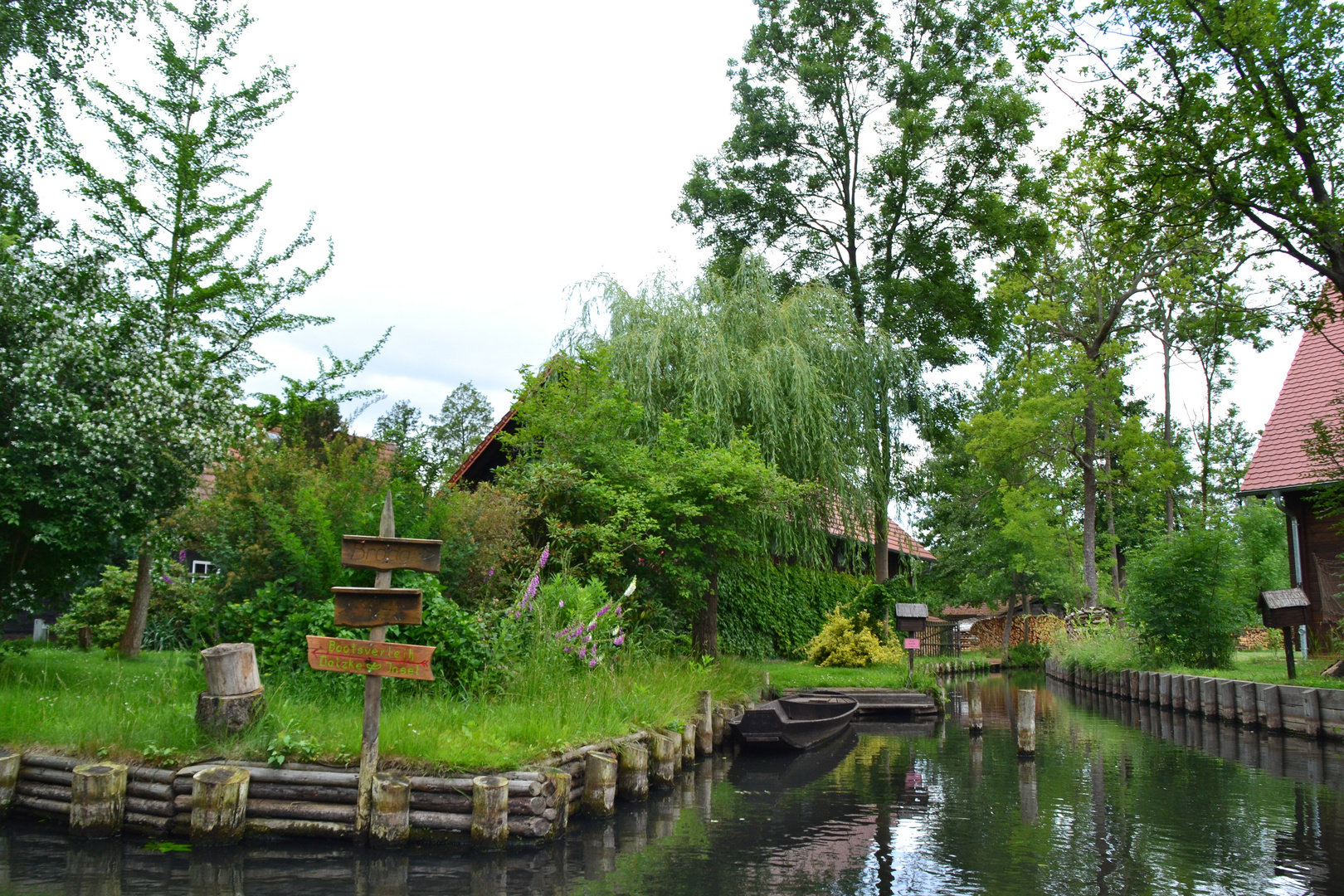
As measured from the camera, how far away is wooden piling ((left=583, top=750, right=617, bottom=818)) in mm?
9117

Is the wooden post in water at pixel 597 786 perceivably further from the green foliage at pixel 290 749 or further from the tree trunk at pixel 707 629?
the tree trunk at pixel 707 629

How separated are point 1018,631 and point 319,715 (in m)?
39.3

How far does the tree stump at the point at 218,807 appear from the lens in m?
7.49

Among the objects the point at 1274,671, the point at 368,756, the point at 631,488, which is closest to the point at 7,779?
the point at 368,756

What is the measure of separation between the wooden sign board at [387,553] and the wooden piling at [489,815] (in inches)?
72.8

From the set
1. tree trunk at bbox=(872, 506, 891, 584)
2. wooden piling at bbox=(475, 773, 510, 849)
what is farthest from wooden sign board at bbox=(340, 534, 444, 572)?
tree trunk at bbox=(872, 506, 891, 584)

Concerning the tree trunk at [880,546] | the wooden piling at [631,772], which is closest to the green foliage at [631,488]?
the wooden piling at [631,772]

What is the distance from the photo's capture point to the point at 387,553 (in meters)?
8.09

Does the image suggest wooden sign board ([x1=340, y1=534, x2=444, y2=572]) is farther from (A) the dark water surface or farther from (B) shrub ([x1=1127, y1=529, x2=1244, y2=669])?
(B) shrub ([x1=1127, y1=529, x2=1244, y2=669])

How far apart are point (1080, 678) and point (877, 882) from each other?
74.3 feet

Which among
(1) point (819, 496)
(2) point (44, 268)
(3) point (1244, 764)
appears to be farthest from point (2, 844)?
(1) point (819, 496)

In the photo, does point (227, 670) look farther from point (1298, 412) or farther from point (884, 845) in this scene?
point (1298, 412)

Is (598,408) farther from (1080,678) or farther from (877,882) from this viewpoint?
(1080,678)

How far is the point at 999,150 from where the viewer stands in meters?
25.8
